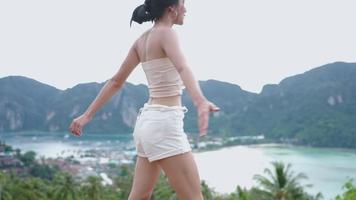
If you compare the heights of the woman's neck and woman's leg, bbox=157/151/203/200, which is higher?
the woman's neck

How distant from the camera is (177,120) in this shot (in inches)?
65.8

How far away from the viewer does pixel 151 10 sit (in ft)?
5.81

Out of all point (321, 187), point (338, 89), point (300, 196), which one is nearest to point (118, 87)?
point (300, 196)

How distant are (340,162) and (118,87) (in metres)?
71.8

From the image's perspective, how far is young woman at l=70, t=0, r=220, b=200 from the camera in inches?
65.0

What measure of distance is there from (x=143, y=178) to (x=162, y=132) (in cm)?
22

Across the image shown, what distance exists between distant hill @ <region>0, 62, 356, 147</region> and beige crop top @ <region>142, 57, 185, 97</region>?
62.0 meters

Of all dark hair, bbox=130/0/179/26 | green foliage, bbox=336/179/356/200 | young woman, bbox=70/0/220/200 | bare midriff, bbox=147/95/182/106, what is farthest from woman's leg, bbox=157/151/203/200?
green foliage, bbox=336/179/356/200

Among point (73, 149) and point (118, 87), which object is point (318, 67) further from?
point (118, 87)

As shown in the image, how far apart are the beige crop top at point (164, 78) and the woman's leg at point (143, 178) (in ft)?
0.76

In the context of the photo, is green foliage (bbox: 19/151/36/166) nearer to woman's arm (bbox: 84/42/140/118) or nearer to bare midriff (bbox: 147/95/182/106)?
woman's arm (bbox: 84/42/140/118)

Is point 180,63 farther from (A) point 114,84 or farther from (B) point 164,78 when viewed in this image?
(A) point 114,84

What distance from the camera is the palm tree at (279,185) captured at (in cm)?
2138

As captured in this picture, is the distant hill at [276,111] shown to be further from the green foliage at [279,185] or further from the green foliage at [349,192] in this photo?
the green foliage at [349,192]
